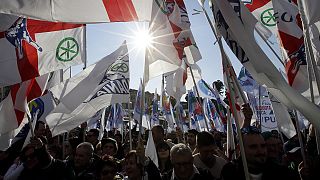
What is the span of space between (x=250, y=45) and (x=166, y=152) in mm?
2676

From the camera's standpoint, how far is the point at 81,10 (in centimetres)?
374

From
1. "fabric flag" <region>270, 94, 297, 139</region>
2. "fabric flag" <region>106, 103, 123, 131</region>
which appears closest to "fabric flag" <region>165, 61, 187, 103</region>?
"fabric flag" <region>270, 94, 297, 139</region>

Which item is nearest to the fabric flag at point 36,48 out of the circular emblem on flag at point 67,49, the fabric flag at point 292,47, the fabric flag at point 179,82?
the circular emblem on flag at point 67,49

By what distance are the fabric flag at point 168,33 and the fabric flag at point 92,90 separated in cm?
133

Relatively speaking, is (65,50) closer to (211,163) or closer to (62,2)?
(62,2)

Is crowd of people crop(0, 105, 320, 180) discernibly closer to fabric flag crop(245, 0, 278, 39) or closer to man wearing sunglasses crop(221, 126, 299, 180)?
man wearing sunglasses crop(221, 126, 299, 180)

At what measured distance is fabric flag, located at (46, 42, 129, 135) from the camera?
5.89 metres

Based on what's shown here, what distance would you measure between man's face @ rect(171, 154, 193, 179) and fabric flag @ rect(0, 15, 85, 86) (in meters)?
2.51

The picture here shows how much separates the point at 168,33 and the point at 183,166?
2274 millimetres

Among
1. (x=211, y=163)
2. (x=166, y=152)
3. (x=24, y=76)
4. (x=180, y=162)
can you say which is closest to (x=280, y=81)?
(x=180, y=162)

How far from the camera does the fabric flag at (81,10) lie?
3533mm

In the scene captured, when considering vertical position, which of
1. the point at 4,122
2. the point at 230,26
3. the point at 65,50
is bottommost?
the point at 4,122

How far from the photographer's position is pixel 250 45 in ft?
9.04

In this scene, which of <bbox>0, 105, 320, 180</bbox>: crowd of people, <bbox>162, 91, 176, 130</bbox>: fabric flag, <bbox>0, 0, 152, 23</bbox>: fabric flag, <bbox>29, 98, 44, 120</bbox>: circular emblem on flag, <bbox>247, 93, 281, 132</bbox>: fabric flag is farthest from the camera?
<bbox>162, 91, 176, 130</bbox>: fabric flag
